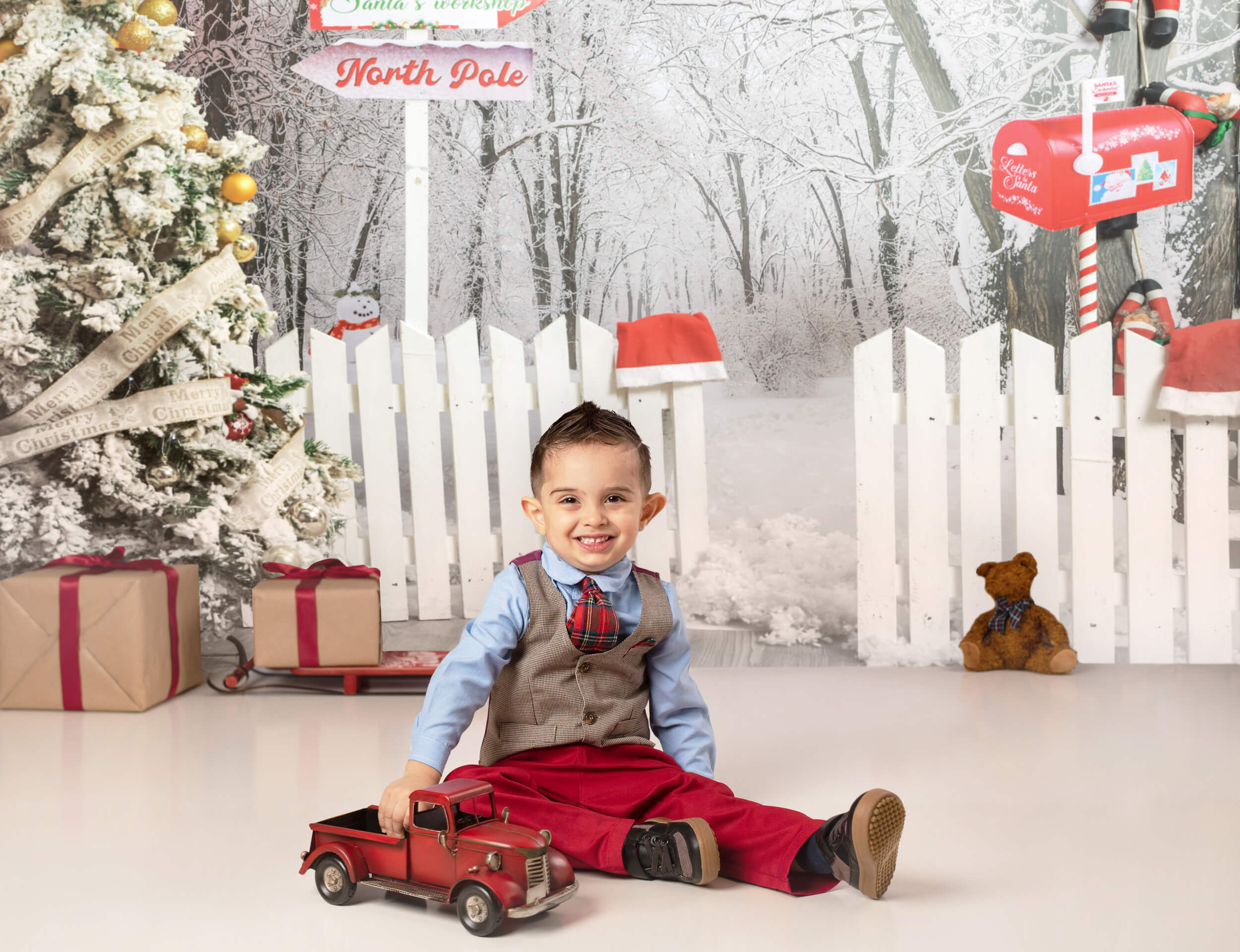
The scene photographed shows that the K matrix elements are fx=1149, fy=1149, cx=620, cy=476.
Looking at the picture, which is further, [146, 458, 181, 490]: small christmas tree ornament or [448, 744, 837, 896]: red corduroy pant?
[146, 458, 181, 490]: small christmas tree ornament

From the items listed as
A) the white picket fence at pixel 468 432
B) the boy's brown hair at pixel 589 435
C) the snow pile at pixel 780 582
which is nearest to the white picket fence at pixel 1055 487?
the snow pile at pixel 780 582

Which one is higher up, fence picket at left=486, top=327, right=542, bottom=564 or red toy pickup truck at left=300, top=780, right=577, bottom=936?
fence picket at left=486, top=327, right=542, bottom=564

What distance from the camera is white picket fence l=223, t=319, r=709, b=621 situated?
3883 mm

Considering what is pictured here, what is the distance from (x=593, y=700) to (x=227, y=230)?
253 centimetres

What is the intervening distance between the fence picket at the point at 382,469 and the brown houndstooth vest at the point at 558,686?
1.99m

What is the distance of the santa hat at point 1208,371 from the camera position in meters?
3.41

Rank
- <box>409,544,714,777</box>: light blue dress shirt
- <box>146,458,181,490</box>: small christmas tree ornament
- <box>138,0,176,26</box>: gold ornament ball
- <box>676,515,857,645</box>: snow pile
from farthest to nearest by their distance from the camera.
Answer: <box>676,515,857,645</box>: snow pile → <box>146,458,181,490</box>: small christmas tree ornament → <box>138,0,176,26</box>: gold ornament ball → <box>409,544,714,777</box>: light blue dress shirt

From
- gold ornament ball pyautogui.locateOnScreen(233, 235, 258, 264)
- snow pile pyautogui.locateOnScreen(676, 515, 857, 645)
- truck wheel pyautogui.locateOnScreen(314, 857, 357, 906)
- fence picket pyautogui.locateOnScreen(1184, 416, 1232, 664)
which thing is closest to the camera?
truck wheel pyautogui.locateOnScreen(314, 857, 357, 906)

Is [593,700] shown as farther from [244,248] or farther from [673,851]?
[244,248]

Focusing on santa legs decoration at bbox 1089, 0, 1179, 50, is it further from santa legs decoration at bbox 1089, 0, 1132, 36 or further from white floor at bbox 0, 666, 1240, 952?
white floor at bbox 0, 666, 1240, 952

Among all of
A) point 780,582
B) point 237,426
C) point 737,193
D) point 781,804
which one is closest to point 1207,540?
point 780,582

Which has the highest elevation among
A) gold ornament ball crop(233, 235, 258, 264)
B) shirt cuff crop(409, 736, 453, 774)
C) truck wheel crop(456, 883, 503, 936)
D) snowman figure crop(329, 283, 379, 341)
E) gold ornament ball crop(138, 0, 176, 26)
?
gold ornament ball crop(138, 0, 176, 26)

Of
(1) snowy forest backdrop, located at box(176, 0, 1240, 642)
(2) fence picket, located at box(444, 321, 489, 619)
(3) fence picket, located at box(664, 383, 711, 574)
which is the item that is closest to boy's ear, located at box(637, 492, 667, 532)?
(3) fence picket, located at box(664, 383, 711, 574)

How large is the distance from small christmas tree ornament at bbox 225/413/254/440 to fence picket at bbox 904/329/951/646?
2.19 metres
